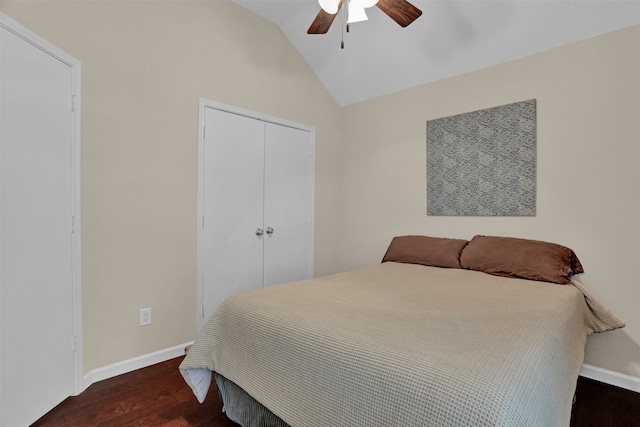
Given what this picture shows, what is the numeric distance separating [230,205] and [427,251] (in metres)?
1.72

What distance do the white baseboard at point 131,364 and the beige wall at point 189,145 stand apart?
0.14 feet

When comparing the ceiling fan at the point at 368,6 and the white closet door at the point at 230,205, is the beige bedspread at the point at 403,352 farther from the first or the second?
the ceiling fan at the point at 368,6

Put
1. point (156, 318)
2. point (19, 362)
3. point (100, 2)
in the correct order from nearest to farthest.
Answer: point (19, 362)
point (100, 2)
point (156, 318)

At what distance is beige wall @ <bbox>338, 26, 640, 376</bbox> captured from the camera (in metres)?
2.12

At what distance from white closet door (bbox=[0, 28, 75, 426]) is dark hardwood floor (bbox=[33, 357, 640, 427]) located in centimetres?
14

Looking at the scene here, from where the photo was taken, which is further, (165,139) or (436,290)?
(165,139)

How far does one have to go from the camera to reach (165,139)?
242 centimetres

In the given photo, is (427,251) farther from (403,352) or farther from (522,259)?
(403,352)

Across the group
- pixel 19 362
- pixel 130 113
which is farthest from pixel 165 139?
pixel 19 362

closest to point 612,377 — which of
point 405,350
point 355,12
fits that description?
point 405,350

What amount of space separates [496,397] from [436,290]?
1.08 metres

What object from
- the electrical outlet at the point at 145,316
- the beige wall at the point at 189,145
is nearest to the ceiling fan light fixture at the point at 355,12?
the beige wall at the point at 189,145

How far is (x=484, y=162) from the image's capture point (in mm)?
2734

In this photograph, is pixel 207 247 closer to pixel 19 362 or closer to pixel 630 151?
pixel 19 362
